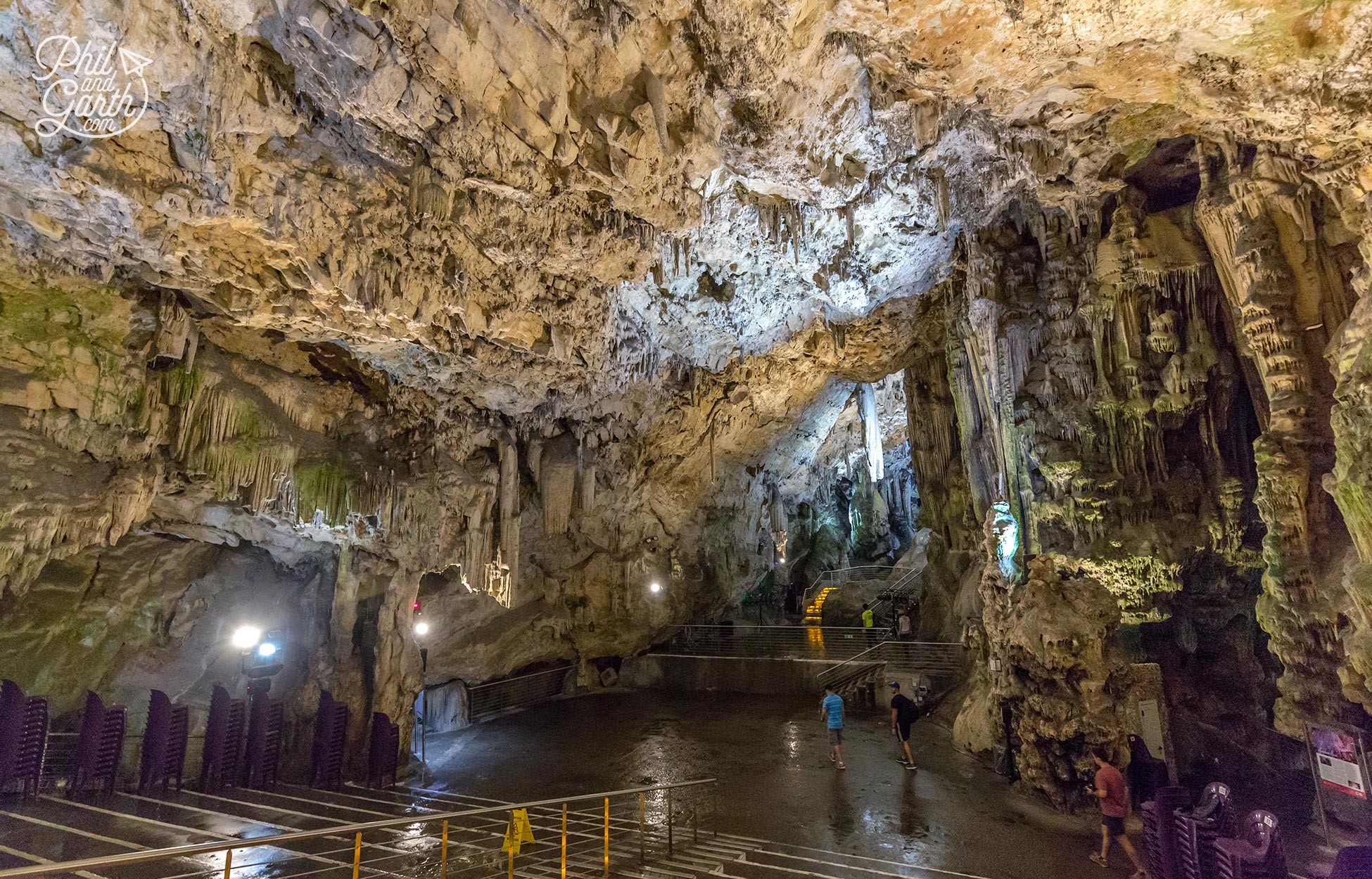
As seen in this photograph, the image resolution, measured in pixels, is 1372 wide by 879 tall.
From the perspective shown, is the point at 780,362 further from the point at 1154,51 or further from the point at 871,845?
the point at 871,845

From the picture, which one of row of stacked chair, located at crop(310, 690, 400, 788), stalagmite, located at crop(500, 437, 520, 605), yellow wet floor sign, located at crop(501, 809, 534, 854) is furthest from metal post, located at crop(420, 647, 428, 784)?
yellow wet floor sign, located at crop(501, 809, 534, 854)

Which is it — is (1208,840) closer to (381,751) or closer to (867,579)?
(381,751)

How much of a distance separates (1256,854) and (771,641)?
14.9 metres

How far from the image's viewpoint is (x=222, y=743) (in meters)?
9.21

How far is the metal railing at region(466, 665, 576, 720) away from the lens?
16.2 metres

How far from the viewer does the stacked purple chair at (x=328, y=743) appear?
10.0m

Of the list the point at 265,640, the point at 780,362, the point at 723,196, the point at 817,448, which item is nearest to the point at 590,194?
the point at 723,196

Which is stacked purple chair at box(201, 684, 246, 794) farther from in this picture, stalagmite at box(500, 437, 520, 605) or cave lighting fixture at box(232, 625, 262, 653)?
stalagmite at box(500, 437, 520, 605)

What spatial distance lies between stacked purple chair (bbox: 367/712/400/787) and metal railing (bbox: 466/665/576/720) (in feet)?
19.3

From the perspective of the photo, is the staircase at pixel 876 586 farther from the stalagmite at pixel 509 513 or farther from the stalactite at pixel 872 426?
the stalagmite at pixel 509 513

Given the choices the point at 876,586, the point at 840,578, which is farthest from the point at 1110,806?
the point at 840,578

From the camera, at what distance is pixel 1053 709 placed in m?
8.71

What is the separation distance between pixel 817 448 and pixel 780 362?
291 inches

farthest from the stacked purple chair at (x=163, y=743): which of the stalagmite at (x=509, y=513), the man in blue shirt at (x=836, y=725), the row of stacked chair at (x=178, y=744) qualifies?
the man in blue shirt at (x=836, y=725)
